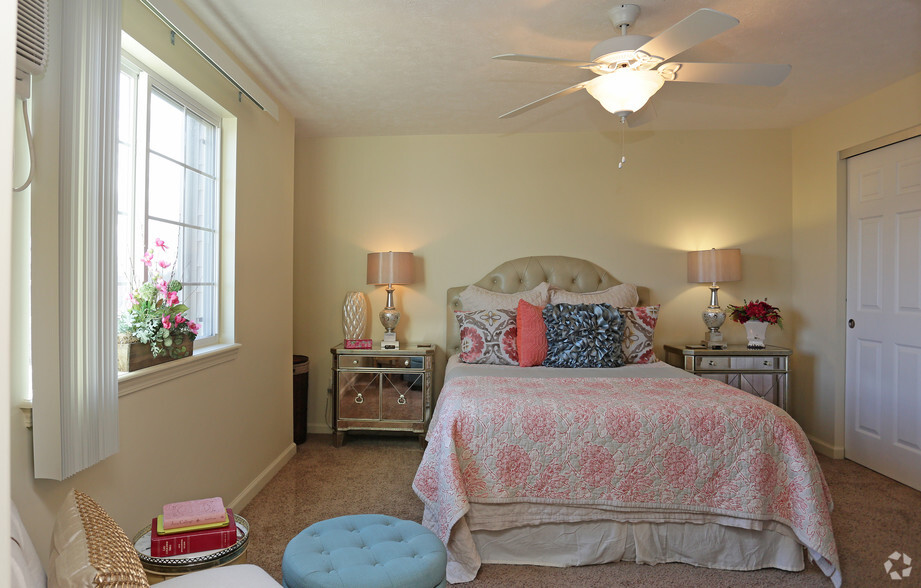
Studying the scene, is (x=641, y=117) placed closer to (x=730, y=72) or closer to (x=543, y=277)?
(x=730, y=72)

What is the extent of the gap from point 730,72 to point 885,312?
2.18m

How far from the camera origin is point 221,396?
106 inches

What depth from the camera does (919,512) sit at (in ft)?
9.46

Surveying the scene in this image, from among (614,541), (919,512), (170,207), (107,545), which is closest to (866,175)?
(919,512)

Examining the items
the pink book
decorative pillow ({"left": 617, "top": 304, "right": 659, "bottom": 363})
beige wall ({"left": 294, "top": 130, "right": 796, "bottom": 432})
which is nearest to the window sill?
the pink book

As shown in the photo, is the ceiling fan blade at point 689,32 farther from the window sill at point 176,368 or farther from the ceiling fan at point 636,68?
the window sill at point 176,368

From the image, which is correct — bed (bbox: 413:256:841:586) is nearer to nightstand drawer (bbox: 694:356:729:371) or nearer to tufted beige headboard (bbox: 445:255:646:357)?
nightstand drawer (bbox: 694:356:729:371)

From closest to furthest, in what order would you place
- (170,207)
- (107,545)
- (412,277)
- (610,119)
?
(107,545), (170,207), (610,119), (412,277)

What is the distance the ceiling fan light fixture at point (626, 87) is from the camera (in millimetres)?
2301

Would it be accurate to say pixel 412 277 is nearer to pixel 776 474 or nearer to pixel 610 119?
pixel 610 119

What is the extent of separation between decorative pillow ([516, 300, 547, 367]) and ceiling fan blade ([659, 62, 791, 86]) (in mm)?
1652

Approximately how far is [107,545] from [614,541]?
6.41 feet

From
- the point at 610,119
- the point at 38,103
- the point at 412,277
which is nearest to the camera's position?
the point at 38,103

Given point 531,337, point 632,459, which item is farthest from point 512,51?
point 632,459
